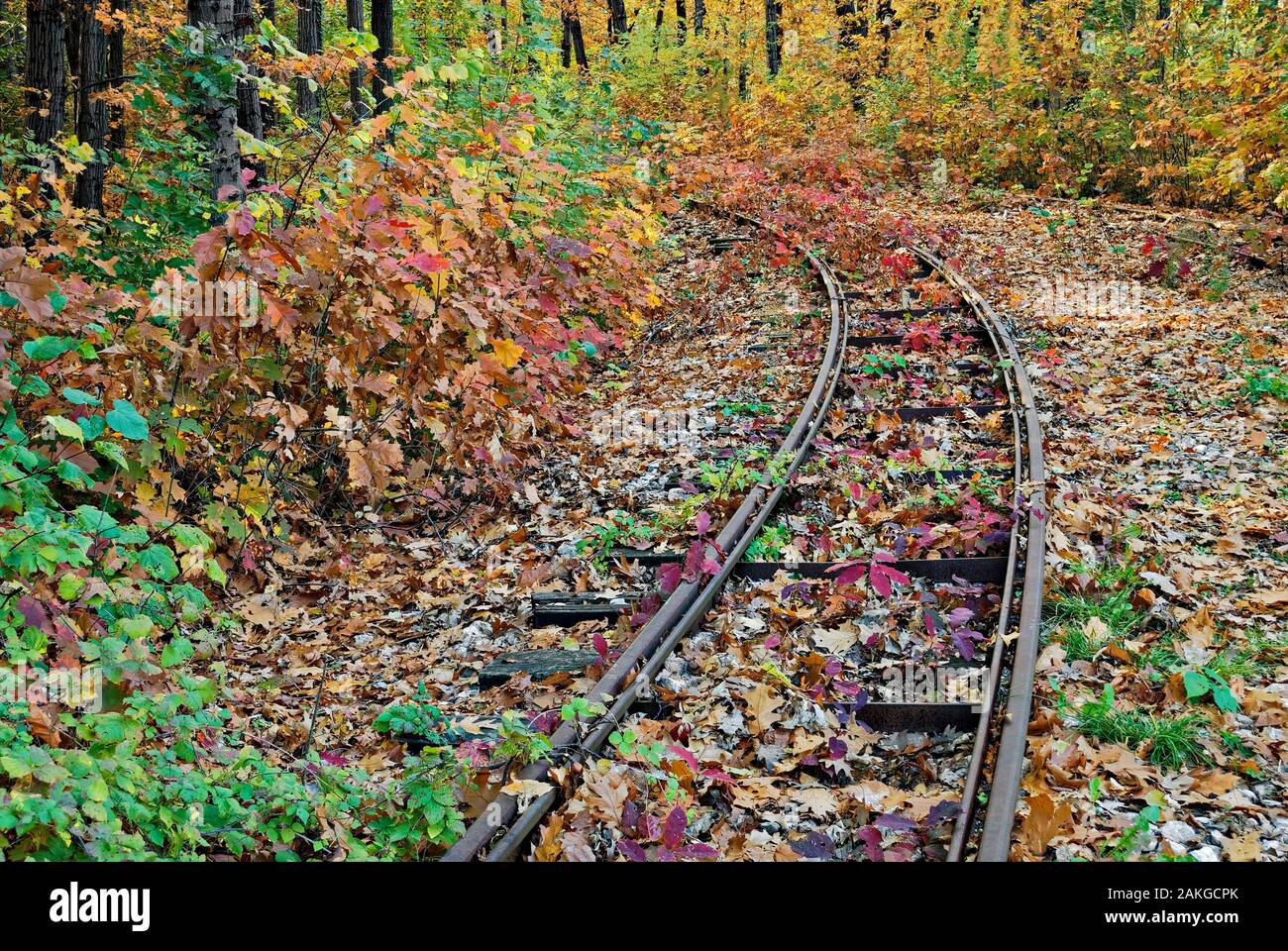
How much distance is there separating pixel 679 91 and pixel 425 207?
84.0 ft

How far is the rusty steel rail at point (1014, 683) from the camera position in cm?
349

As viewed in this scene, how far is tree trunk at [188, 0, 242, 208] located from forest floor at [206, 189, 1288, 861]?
118 inches

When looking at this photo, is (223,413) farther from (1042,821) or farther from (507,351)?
(1042,821)

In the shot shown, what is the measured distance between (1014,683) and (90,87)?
12.2 m

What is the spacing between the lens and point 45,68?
1002 centimetres

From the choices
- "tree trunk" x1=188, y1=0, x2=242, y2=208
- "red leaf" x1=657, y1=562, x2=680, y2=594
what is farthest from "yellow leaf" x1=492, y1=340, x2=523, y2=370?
"red leaf" x1=657, y1=562, x2=680, y2=594

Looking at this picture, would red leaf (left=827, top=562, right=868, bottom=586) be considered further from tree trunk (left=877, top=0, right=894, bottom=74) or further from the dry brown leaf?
tree trunk (left=877, top=0, right=894, bottom=74)

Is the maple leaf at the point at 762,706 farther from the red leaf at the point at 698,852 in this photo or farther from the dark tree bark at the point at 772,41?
the dark tree bark at the point at 772,41

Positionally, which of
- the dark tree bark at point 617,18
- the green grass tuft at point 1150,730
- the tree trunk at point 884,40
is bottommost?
the green grass tuft at point 1150,730

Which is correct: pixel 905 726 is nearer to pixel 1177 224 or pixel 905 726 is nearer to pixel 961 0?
pixel 1177 224

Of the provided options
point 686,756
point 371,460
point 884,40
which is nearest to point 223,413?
point 371,460

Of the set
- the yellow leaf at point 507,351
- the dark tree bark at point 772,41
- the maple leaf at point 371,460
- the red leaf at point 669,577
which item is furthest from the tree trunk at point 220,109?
the dark tree bark at point 772,41

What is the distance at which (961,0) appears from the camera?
80.4 ft
